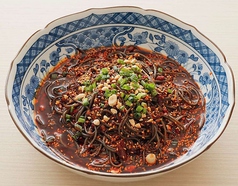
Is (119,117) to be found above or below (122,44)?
below

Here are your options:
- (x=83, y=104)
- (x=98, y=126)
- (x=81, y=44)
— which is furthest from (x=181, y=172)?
(x=81, y=44)

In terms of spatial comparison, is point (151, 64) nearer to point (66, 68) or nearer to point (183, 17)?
point (66, 68)

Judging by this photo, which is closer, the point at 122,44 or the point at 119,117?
the point at 119,117

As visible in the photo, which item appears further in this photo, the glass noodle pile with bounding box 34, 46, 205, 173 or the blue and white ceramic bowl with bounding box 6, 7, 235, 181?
the blue and white ceramic bowl with bounding box 6, 7, 235, 181

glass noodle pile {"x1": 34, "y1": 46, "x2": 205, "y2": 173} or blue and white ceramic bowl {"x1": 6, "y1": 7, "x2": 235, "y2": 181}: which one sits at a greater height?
blue and white ceramic bowl {"x1": 6, "y1": 7, "x2": 235, "y2": 181}

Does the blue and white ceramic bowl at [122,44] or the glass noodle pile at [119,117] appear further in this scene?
the blue and white ceramic bowl at [122,44]

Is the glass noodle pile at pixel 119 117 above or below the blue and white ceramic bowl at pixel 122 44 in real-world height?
below
